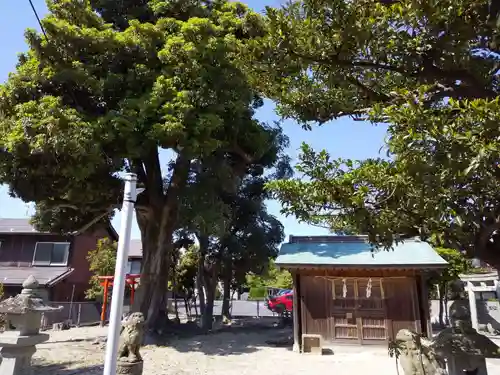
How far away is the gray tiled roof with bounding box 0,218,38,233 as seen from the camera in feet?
72.2

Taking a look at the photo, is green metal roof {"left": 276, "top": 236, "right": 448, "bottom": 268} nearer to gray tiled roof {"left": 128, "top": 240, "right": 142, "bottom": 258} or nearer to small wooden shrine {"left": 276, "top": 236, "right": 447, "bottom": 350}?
small wooden shrine {"left": 276, "top": 236, "right": 447, "bottom": 350}

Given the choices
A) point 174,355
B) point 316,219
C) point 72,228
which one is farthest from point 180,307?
point 316,219

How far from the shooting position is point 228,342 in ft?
44.4

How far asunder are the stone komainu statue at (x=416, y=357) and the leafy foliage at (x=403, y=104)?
2.14 meters

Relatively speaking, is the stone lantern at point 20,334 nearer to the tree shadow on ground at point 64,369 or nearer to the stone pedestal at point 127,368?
the stone pedestal at point 127,368

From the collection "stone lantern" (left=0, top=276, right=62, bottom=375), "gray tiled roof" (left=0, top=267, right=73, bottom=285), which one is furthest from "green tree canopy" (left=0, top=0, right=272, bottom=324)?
"gray tiled roof" (left=0, top=267, right=73, bottom=285)

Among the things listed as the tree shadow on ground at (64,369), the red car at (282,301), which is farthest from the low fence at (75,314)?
the red car at (282,301)

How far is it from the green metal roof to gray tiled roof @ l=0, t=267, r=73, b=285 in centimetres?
1443

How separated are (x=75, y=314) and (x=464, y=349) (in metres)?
19.2

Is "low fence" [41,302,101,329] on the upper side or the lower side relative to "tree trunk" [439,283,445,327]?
lower

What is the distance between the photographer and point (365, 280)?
12.2m

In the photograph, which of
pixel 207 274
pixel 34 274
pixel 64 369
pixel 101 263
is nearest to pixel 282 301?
pixel 207 274

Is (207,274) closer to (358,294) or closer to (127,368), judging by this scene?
(358,294)

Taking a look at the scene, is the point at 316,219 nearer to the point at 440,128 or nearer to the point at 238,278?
the point at 440,128
